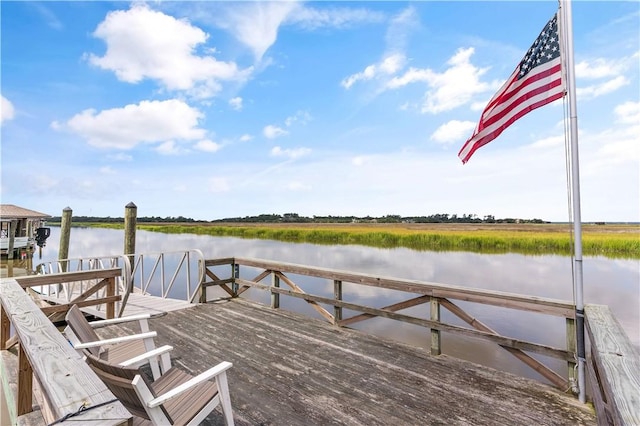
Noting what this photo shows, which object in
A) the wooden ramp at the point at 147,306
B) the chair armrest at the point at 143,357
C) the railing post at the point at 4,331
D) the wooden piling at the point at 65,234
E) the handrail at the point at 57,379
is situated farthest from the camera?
the wooden piling at the point at 65,234

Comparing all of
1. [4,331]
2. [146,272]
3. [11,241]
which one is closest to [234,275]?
[4,331]

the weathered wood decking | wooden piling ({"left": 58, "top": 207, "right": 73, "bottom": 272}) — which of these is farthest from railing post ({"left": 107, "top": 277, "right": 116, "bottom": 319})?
wooden piling ({"left": 58, "top": 207, "right": 73, "bottom": 272})

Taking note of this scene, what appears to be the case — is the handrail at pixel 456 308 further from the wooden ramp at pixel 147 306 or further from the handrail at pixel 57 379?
the handrail at pixel 57 379

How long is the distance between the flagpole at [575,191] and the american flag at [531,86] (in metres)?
0.11

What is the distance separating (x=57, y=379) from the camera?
122cm

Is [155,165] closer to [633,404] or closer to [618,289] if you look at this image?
[633,404]

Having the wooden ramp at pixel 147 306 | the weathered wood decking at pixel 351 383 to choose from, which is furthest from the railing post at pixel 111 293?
the wooden ramp at pixel 147 306

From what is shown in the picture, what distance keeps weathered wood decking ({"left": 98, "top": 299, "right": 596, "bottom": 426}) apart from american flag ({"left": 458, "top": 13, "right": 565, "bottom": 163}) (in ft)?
8.23

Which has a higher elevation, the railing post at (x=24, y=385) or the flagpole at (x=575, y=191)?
the flagpole at (x=575, y=191)

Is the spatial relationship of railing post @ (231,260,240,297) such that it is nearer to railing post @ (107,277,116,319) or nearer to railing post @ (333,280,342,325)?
railing post @ (107,277,116,319)

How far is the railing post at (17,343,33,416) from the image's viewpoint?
243 centimetres

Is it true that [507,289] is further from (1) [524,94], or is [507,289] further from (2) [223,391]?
(2) [223,391]

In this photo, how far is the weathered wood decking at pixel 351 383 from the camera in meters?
2.46

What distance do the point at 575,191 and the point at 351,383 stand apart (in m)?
2.66
